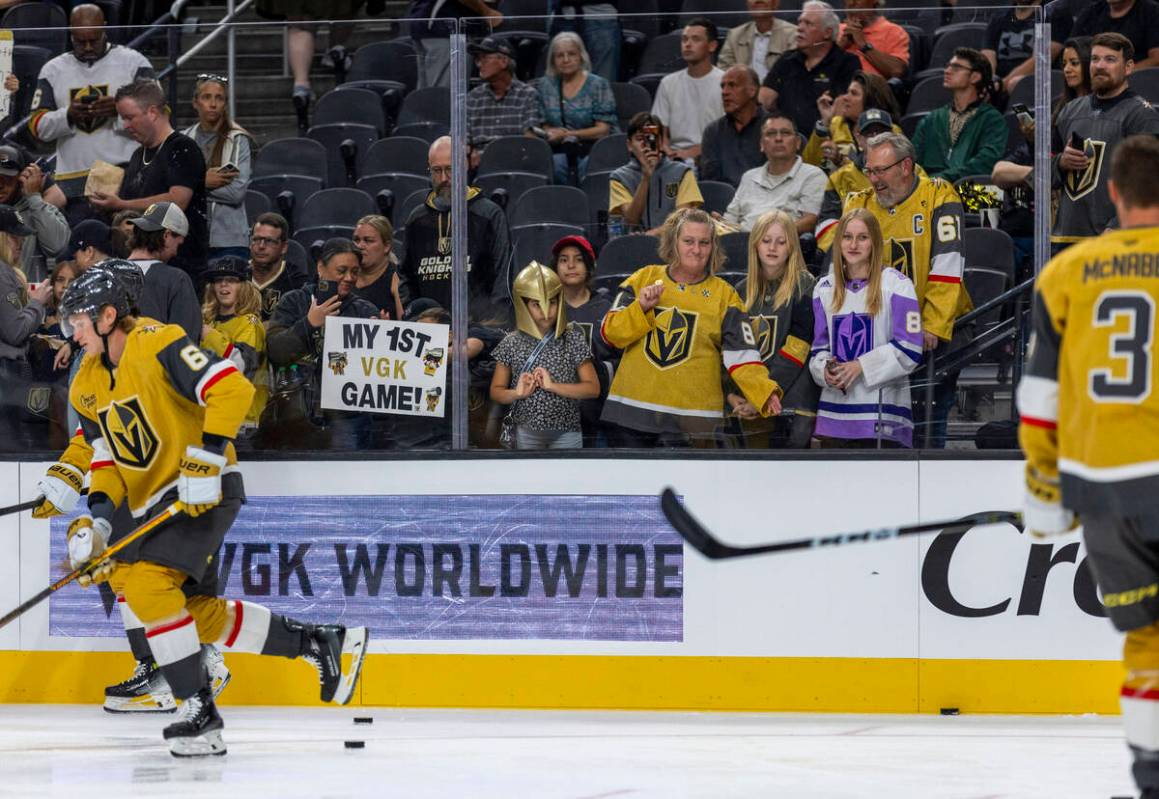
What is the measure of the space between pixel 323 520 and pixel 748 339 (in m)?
1.60

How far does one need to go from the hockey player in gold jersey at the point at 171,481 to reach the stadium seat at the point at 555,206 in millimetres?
1284

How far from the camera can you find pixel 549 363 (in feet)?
18.9

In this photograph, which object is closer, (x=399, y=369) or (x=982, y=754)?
(x=982, y=754)

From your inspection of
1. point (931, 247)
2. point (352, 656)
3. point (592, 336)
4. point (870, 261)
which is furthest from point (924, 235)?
point (352, 656)

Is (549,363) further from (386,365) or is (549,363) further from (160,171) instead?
(160,171)

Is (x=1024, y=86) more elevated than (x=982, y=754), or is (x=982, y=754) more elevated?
(x=1024, y=86)

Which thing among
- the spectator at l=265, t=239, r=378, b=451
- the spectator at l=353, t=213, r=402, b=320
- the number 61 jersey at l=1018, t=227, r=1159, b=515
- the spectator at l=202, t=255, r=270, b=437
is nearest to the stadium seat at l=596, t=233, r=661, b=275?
the spectator at l=353, t=213, r=402, b=320

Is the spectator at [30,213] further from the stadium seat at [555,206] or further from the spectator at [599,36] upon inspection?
the spectator at [599,36]

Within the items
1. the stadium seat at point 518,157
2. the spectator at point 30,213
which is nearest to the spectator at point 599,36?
the stadium seat at point 518,157

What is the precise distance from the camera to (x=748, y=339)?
5.66 metres

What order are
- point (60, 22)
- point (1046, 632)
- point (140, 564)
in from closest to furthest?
point (140, 564) → point (1046, 632) → point (60, 22)

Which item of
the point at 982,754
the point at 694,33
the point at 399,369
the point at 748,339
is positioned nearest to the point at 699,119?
the point at 694,33

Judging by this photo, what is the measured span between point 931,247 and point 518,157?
142cm

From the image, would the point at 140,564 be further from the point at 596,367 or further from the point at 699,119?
the point at 699,119
